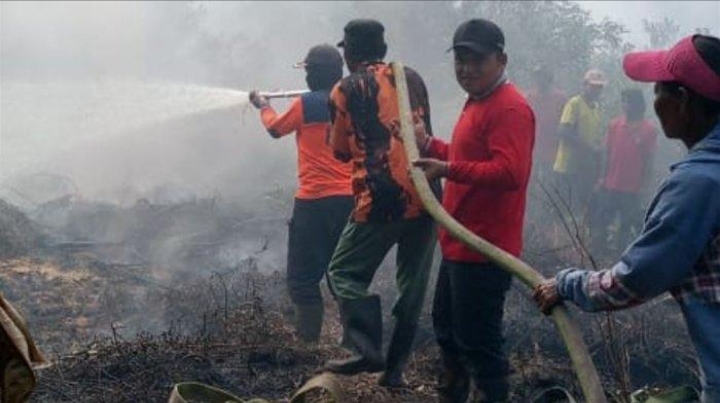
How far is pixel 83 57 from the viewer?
626 inches

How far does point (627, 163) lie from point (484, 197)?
5923 millimetres

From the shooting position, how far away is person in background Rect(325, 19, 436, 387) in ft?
15.0

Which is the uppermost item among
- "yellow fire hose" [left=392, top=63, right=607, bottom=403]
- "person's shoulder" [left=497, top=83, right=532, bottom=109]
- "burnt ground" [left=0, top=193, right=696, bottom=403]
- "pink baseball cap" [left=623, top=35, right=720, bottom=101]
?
"pink baseball cap" [left=623, top=35, right=720, bottom=101]

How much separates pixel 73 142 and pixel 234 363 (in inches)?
381

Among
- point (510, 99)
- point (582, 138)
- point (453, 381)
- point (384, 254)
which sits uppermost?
point (510, 99)

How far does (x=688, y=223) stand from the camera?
7.85 ft

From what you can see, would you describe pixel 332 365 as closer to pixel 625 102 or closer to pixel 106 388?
pixel 106 388

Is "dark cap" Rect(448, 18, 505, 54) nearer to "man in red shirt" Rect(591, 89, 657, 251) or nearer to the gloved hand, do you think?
the gloved hand

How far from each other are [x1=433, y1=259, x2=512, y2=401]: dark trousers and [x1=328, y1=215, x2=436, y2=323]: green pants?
592 mm

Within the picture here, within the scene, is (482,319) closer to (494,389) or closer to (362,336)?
(494,389)

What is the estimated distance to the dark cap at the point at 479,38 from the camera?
404cm

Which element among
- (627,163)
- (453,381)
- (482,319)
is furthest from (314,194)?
(627,163)

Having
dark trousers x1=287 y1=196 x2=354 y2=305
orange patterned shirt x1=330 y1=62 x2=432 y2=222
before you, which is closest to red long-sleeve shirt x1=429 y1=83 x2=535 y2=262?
orange patterned shirt x1=330 y1=62 x2=432 y2=222

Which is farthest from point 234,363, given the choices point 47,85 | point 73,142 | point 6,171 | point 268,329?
point 47,85
